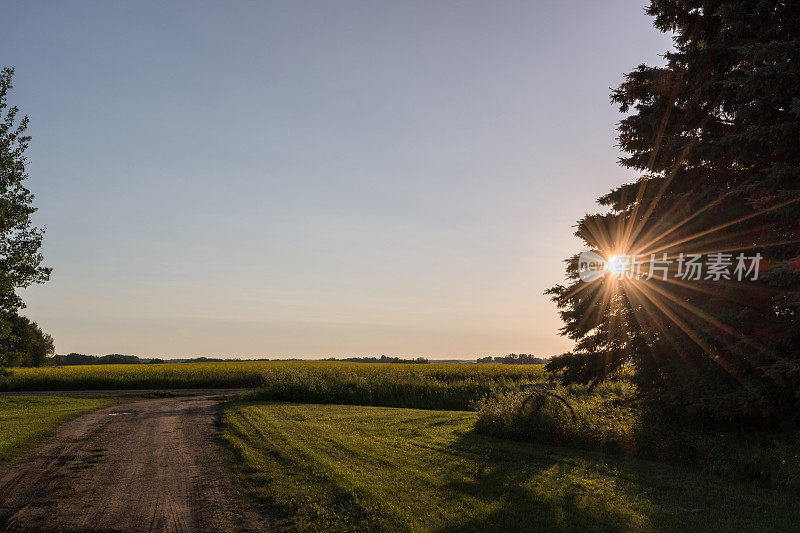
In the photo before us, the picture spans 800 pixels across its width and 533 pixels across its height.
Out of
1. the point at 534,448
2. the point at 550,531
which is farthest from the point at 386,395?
the point at 550,531

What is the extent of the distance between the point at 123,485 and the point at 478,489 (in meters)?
6.29

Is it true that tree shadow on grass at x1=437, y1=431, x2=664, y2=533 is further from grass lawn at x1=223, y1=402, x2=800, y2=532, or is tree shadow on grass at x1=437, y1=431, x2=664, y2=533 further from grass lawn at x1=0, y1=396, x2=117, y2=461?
grass lawn at x1=0, y1=396, x2=117, y2=461

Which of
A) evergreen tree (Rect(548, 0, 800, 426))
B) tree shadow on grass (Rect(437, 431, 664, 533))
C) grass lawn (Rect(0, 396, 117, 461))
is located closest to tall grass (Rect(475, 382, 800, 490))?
evergreen tree (Rect(548, 0, 800, 426))

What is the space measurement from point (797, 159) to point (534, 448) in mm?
9097

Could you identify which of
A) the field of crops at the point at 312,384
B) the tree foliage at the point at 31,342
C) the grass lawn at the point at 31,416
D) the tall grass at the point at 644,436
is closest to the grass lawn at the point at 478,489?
the tall grass at the point at 644,436

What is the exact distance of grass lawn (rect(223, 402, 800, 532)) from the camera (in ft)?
22.2

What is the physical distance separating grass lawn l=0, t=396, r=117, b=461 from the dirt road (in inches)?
23.9

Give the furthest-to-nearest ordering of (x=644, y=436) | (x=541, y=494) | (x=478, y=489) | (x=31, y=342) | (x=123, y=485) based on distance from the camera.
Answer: (x=31, y=342), (x=644, y=436), (x=123, y=485), (x=478, y=489), (x=541, y=494)

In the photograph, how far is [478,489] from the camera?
26.9 feet

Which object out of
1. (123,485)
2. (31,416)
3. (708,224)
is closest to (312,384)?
(31,416)

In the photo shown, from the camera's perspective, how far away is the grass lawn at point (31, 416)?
40.9 ft

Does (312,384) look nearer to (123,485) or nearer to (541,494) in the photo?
(123,485)

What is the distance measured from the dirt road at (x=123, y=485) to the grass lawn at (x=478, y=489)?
27.3 inches

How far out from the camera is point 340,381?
27125 millimetres
